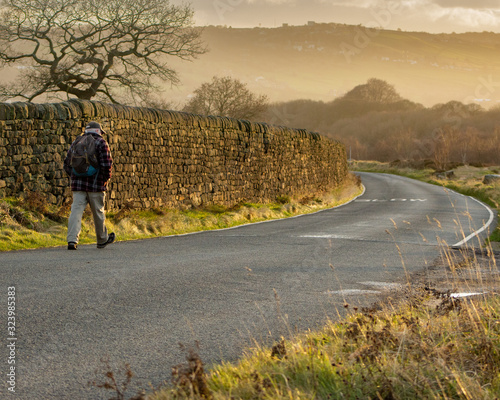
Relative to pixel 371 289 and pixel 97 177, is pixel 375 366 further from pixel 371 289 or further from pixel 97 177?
pixel 97 177

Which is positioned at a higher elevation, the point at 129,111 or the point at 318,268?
the point at 129,111

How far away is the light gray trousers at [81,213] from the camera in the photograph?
31.1 feet

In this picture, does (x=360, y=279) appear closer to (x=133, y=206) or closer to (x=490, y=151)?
(x=133, y=206)

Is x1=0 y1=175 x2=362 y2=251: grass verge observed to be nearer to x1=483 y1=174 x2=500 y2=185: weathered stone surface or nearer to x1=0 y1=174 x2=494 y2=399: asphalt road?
x1=0 y1=174 x2=494 y2=399: asphalt road

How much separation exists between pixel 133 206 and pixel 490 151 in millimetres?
127658

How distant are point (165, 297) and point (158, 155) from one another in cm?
1034

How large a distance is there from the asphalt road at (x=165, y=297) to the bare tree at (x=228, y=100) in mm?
40057

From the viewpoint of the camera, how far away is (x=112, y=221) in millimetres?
13438

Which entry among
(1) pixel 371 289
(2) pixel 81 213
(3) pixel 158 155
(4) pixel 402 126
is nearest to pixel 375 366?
(1) pixel 371 289

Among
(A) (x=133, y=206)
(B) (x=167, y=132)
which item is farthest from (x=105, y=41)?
(A) (x=133, y=206)

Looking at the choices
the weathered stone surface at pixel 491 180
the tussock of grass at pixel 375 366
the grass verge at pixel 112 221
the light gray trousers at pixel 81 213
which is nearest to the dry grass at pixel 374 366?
the tussock of grass at pixel 375 366

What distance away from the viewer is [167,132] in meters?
16.5

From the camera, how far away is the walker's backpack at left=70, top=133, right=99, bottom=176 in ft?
31.0

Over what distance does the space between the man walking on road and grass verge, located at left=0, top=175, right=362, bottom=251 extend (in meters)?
1.09
